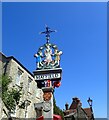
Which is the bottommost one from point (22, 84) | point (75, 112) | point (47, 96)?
point (75, 112)

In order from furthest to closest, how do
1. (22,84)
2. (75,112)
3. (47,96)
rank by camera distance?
(75,112) → (22,84) → (47,96)

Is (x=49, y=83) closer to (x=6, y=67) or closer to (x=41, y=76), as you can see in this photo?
(x=41, y=76)

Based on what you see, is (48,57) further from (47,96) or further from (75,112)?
(75,112)

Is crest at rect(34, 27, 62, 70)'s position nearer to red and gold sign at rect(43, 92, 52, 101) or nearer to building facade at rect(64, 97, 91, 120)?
red and gold sign at rect(43, 92, 52, 101)

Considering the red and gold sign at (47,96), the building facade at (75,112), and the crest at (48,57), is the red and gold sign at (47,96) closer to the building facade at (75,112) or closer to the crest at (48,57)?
the crest at (48,57)

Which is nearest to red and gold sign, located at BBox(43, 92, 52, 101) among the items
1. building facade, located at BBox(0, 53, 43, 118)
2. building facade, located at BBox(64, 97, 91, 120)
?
building facade, located at BBox(0, 53, 43, 118)

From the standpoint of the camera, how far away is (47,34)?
36.3 ft

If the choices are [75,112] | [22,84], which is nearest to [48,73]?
[22,84]

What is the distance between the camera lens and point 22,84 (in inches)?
968

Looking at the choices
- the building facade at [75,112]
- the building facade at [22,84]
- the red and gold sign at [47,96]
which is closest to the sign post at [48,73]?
the red and gold sign at [47,96]

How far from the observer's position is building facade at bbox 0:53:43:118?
2302cm

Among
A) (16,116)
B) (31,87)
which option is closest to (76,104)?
(31,87)

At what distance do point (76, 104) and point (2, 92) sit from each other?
17.4 metres

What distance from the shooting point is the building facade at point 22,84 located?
23.0 meters
